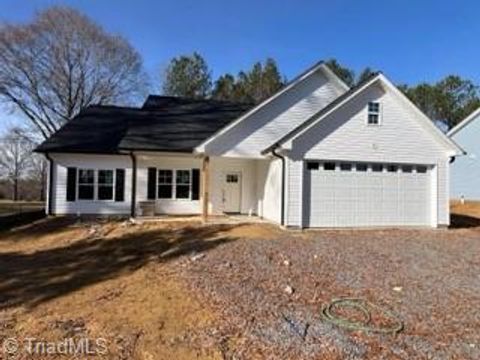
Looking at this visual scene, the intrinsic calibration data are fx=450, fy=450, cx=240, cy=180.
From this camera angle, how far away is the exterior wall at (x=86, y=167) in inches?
751

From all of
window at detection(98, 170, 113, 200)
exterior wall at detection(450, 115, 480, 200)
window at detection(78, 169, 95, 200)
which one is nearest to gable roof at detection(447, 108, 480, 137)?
exterior wall at detection(450, 115, 480, 200)

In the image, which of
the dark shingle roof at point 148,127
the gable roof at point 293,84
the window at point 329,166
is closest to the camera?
the window at point 329,166

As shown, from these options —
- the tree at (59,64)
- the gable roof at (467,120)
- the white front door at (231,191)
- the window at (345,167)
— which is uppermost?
the tree at (59,64)

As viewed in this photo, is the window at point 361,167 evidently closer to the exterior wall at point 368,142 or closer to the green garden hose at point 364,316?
the exterior wall at point 368,142

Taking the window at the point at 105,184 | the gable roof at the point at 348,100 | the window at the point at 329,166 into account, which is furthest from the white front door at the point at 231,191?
the window at the point at 105,184

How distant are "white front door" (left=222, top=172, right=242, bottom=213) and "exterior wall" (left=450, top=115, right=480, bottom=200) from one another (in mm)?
18486

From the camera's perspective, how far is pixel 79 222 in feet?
58.4

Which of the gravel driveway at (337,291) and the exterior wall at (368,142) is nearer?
the gravel driveway at (337,291)

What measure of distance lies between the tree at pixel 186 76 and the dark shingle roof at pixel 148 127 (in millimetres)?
17879

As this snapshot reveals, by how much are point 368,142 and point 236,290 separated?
9.83 m

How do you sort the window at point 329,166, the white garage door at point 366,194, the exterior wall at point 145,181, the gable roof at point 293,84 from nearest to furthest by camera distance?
the white garage door at point 366,194 → the window at point 329,166 → the gable roof at point 293,84 → the exterior wall at point 145,181

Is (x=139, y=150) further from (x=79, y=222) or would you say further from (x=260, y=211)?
(x=260, y=211)

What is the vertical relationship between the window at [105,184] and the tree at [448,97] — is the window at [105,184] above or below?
below

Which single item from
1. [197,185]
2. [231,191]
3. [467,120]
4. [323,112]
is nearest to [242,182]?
[231,191]
